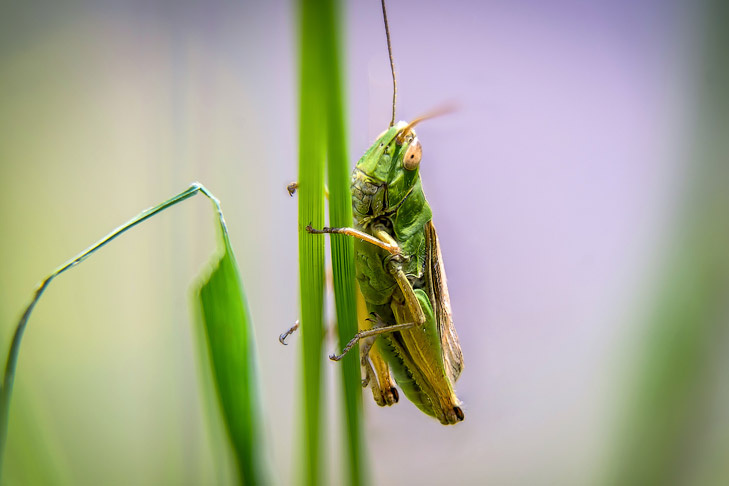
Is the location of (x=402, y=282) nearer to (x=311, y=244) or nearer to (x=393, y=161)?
(x=393, y=161)

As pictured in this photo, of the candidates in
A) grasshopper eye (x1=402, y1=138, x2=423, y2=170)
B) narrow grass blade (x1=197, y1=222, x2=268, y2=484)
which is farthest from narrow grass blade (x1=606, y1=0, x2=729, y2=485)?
narrow grass blade (x1=197, y1=222, x2=268, y2=484)

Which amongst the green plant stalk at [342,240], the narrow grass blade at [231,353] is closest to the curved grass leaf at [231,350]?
the narrow grass blade at [231,353]

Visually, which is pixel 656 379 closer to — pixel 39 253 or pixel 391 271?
pixel 391 271

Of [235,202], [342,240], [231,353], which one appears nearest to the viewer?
[231,353]

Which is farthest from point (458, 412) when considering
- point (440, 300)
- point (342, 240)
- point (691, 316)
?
point (342, 240)

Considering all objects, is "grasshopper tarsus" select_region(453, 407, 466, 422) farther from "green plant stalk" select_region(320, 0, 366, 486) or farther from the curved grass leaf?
the curved grass leaf

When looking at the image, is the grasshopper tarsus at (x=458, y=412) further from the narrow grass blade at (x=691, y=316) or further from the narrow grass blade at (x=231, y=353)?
the narrow grass blade at (x=231, y=353)

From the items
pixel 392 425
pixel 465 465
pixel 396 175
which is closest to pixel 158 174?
pixel 396 175
